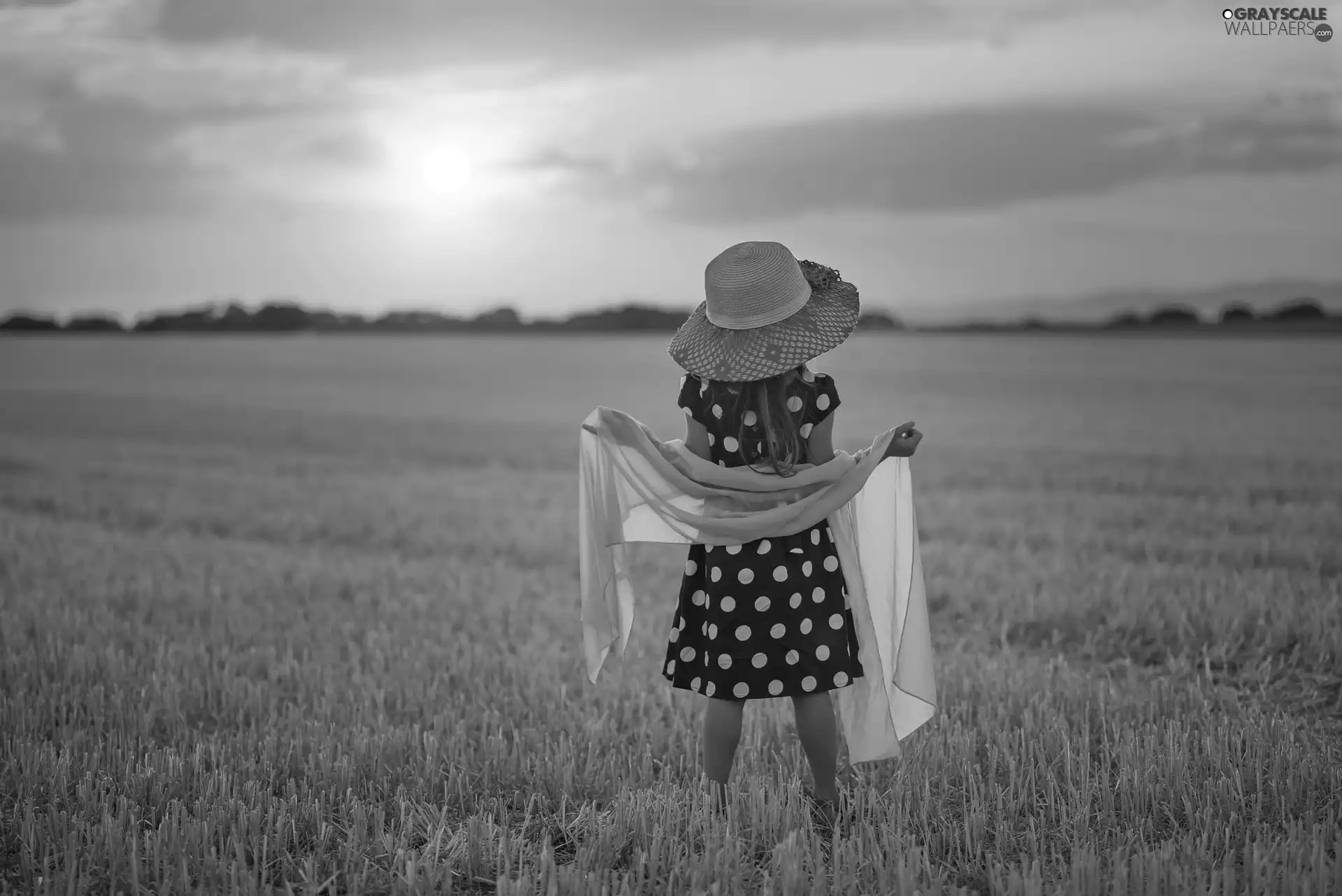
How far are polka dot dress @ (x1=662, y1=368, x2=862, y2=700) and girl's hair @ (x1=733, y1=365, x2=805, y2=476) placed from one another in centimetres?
1

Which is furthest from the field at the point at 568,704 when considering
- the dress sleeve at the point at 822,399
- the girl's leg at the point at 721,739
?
the dress sleeve at the point at 822,399

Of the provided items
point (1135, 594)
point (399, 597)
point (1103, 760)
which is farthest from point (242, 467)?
point (1103, 760)

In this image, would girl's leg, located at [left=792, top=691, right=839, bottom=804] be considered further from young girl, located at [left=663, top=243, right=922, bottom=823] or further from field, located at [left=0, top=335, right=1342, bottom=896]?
field, located at [left=0, top=335, right=1342, bottom=896]

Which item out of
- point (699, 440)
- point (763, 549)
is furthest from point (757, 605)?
point (699, 440)

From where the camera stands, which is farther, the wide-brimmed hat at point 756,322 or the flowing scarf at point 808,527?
the flowing scarf at point 808,527

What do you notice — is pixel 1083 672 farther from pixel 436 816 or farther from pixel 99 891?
pixel 99 891

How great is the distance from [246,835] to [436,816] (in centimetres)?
65

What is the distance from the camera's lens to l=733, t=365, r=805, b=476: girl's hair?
3586 mm

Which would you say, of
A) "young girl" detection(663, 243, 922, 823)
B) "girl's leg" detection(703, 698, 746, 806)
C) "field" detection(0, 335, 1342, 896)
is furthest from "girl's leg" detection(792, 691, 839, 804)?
"girl's leg" detection(703, 698, 746, 806)

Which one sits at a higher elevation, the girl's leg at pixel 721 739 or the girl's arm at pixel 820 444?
the girl's arm at pixel 820 444

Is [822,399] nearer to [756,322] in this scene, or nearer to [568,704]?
[756,322]

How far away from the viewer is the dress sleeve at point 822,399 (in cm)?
363

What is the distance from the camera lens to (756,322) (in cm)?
358

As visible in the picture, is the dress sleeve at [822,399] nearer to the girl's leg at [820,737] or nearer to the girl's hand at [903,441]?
the girl's hand at [903,441]
